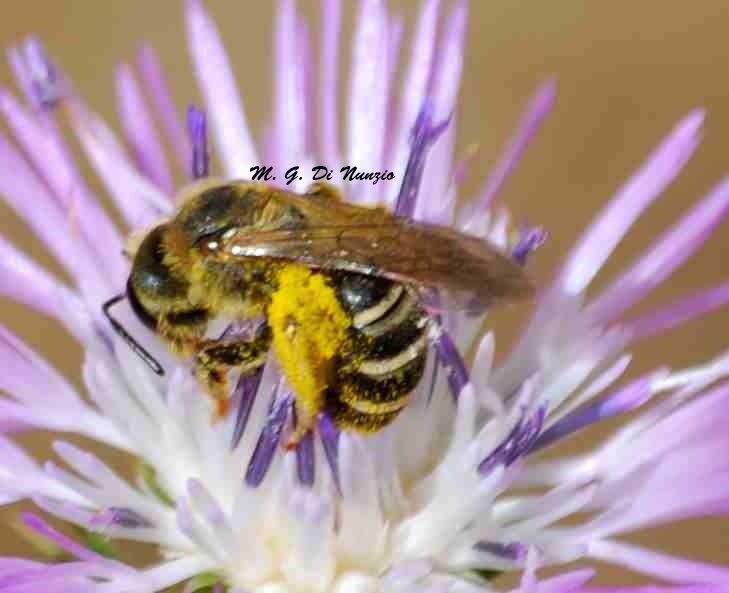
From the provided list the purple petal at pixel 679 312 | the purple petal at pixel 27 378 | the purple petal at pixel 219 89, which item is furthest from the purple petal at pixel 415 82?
the purple petal at pixel 27 378

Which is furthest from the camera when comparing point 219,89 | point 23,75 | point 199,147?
point 219,89

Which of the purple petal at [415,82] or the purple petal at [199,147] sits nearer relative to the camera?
the purple petal at [199,147]

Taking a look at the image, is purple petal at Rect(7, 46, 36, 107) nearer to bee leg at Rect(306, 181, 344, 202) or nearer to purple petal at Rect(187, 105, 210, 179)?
purple petal at Rect(187, 105, 210, 179)

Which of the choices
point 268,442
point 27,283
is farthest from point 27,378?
point 268,442

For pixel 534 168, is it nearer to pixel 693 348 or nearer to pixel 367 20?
pixel 693 348

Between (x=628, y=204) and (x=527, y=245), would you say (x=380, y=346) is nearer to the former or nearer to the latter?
(x=527, y=245)

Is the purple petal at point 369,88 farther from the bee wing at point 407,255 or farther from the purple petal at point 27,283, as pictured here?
the bee wing at point 407,255
